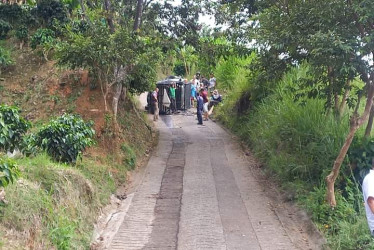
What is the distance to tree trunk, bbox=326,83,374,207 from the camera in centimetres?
762

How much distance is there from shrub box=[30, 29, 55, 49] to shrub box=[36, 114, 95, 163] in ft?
21.6

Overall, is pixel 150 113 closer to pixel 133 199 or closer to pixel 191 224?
pixel 133 199

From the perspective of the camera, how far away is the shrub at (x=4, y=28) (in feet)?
51.6

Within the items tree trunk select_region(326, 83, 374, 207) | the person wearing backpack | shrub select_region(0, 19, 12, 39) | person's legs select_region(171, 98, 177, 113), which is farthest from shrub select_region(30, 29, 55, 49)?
tree trunk select_region(326, 83, 374, 207)

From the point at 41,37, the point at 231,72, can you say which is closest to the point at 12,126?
the point at 41,37

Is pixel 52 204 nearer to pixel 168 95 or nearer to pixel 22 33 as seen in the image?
pixel 22 33

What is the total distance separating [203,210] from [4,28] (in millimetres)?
10742

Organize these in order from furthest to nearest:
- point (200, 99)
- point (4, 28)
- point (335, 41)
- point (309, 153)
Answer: point (200, 99), point (4, 28), point (309, 153), point (335, 41)

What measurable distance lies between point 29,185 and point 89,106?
660cm

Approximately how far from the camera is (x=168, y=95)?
23312 millimetres

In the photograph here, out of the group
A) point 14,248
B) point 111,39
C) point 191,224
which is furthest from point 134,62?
point 14,248

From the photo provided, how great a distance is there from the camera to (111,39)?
35.6ft

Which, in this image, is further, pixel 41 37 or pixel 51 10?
pixel 51 10

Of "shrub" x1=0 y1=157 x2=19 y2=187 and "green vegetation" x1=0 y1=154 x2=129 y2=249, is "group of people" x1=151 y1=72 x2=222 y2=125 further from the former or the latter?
"shrub" x1=0 y1=157 x2=19 y2=187
